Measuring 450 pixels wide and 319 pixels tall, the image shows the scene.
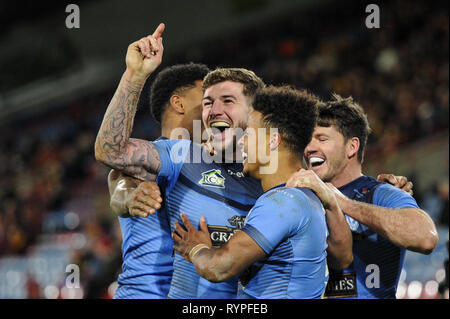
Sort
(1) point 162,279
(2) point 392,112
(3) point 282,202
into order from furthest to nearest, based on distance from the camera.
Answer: (2) point 392,112 → (1) point 162,279 → (3) point 282,202

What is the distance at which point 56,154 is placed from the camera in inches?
717

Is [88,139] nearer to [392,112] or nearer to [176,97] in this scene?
[392,112]

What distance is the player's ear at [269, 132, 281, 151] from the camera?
9.94 ft

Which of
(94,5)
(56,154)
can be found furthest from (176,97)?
(94,5)

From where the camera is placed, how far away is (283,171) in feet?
9.95

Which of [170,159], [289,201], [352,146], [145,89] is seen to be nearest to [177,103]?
[170,159]

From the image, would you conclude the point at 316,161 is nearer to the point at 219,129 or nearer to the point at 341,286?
the point at 219,129

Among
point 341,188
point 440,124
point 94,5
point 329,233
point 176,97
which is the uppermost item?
point 94,5

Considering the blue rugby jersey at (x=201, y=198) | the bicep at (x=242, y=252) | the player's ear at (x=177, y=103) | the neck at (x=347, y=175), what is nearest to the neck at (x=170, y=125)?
the player's ear at (x=177, y=103)

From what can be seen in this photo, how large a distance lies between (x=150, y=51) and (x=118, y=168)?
64cm

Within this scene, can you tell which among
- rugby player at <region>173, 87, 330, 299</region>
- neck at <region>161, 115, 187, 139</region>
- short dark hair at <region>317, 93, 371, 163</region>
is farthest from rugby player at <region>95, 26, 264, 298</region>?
short dark hair at <region>317, 93, 371, 163</region>

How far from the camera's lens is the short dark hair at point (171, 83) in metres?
4.04

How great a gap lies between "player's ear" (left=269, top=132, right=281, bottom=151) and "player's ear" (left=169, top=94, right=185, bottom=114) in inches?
42.5

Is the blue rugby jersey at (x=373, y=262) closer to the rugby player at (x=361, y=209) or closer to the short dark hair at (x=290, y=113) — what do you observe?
the rugby player at (x=361, y=209)
